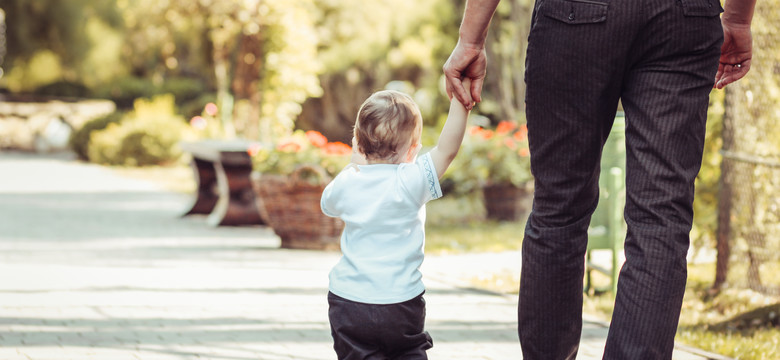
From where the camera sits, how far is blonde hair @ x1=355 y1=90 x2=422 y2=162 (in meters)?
2.65

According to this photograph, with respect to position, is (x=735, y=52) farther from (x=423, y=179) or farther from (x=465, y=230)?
(x=465, y=230)

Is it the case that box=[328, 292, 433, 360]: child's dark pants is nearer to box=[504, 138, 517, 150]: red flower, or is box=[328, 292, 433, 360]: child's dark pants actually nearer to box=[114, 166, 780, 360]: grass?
box=[114, 166, 780, 360]: grass

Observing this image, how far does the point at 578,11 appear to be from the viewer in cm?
229

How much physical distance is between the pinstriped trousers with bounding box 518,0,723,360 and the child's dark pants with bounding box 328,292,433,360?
1.40ft

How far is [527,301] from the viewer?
2498 millimetres

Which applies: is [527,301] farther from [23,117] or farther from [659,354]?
[23,117]

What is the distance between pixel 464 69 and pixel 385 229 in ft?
1.55

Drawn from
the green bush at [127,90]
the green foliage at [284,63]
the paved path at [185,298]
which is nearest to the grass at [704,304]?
the paved path at [185,298]

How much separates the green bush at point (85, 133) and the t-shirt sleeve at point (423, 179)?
17807mm

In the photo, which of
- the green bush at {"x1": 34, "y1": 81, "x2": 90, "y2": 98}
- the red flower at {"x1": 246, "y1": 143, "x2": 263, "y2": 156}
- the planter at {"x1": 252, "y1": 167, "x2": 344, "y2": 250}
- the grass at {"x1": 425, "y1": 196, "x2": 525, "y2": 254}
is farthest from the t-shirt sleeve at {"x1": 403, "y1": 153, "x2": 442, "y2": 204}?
the green bush at {"x1": 34, "y1": 81, "x2": 90, "y2": 98}

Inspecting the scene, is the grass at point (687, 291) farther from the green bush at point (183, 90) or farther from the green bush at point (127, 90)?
the green bush at point (127, 90)

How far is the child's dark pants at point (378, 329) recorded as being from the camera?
2600 millimetres

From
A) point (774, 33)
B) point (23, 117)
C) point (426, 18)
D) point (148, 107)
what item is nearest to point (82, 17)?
point (23, 117)

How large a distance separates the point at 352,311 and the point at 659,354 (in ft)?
2.63
